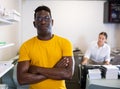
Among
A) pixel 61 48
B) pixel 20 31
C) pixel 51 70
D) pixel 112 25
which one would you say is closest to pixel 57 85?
pixel 51 70

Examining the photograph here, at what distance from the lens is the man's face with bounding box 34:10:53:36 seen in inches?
56.8

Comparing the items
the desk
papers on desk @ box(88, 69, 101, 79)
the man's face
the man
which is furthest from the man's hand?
papers on desk @ box(88, 69, 101, 79)

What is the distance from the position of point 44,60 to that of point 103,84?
1147 mm

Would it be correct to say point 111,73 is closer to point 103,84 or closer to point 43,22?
point 103,84

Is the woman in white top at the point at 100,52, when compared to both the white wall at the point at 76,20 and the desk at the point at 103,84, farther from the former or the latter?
the desk at the point at 103,84

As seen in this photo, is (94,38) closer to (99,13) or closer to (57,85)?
(99,13)

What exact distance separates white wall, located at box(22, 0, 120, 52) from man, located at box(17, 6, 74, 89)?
131 inches

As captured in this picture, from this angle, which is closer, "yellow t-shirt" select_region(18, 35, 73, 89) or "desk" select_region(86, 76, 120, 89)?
"yellow t-shirt" select_region(18, 35, 73, 89)

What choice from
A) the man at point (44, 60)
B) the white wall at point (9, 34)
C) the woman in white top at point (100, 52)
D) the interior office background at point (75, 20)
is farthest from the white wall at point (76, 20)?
the man at point (44, 60)

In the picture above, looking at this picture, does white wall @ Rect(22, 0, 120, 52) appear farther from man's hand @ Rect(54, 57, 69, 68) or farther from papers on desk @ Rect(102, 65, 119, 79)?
man's hand @ Rect(54, 57, 69, 68)

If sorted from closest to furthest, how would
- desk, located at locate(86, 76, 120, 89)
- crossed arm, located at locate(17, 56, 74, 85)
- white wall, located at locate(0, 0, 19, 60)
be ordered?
crossed arm, located at locate(17, 56, 74, 85) < desk, located at locate(86, 76, 120, 89) < white wall, located at locate(0, 0, 19, 60)

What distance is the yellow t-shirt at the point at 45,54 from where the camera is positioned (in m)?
1.41

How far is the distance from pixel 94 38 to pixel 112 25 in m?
0.57

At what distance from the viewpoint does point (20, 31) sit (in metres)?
4.65
